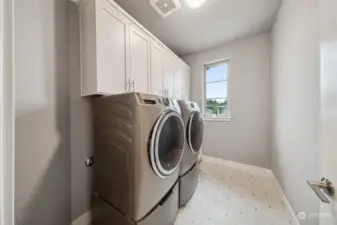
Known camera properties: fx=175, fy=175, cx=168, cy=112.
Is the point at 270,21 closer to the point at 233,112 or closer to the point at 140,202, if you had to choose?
the point at 233,112

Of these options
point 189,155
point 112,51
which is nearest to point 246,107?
point 189,155

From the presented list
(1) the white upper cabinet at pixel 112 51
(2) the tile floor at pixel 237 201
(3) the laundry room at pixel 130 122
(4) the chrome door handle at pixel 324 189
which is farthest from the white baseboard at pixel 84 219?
(4) the chrome door handle at pixel 324 189

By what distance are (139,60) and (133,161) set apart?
128 cm

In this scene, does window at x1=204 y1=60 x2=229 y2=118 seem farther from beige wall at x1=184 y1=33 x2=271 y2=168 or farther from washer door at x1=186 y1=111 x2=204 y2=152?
washer door at x1=186 y1=111 x2=204 y2=152

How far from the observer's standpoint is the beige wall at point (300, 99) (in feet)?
3.96

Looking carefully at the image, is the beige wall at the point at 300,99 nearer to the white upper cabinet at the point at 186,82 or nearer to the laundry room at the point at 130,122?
the laundry room at the point at 130,122

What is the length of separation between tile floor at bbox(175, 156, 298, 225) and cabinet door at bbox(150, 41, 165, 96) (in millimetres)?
1497

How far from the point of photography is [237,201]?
201cm

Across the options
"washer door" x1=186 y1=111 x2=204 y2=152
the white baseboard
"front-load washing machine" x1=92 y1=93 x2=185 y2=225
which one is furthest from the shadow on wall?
"washer door" x1=186 y1=111 x2=204 y2=152

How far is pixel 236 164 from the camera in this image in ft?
10.9

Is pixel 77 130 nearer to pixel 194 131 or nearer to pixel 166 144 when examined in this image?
pixel 166 144

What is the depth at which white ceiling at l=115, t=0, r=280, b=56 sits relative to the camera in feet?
7.09

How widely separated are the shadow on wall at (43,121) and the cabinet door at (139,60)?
64cm

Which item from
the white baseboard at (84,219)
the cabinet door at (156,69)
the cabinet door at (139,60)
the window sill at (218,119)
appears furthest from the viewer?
the window sill at (218,119)
